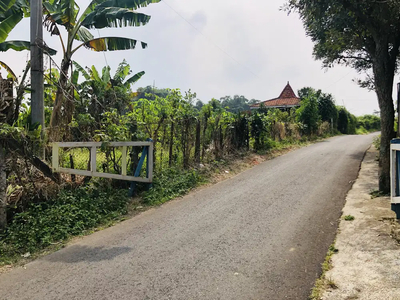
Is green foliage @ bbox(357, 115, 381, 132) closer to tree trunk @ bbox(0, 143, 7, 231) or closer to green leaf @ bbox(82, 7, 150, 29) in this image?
green leaf @ bbox(82, 7, 150, 29)

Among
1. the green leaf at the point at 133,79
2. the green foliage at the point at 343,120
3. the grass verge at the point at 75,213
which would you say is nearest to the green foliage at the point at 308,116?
the green leaf at the point at 133,79

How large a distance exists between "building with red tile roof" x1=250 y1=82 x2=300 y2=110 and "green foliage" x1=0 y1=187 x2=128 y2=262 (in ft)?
87.6

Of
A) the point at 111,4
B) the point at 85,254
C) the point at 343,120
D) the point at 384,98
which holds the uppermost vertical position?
the point at 111,4

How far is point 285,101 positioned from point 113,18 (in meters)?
27.4

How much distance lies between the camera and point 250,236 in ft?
16.5

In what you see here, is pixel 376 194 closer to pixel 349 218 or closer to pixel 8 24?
pixel 349 218

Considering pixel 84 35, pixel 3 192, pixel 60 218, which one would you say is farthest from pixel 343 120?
pixel 3 192

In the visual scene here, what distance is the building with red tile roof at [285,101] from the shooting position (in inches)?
1257

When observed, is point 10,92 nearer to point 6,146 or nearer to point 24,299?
point 6,146

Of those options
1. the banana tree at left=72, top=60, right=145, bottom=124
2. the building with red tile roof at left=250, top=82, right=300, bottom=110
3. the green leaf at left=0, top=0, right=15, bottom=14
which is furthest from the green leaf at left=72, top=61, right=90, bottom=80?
the building with red tile roof at left=250, top=82, right=300, bottom=110

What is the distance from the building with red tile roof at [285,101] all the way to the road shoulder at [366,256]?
2611 centimetres

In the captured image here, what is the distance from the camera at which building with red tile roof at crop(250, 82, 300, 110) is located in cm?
3192

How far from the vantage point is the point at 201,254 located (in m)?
4.37

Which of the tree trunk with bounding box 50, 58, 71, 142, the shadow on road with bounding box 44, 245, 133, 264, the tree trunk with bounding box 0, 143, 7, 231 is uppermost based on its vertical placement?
the tree trunk with bounding box 50, 58, 71, 142
